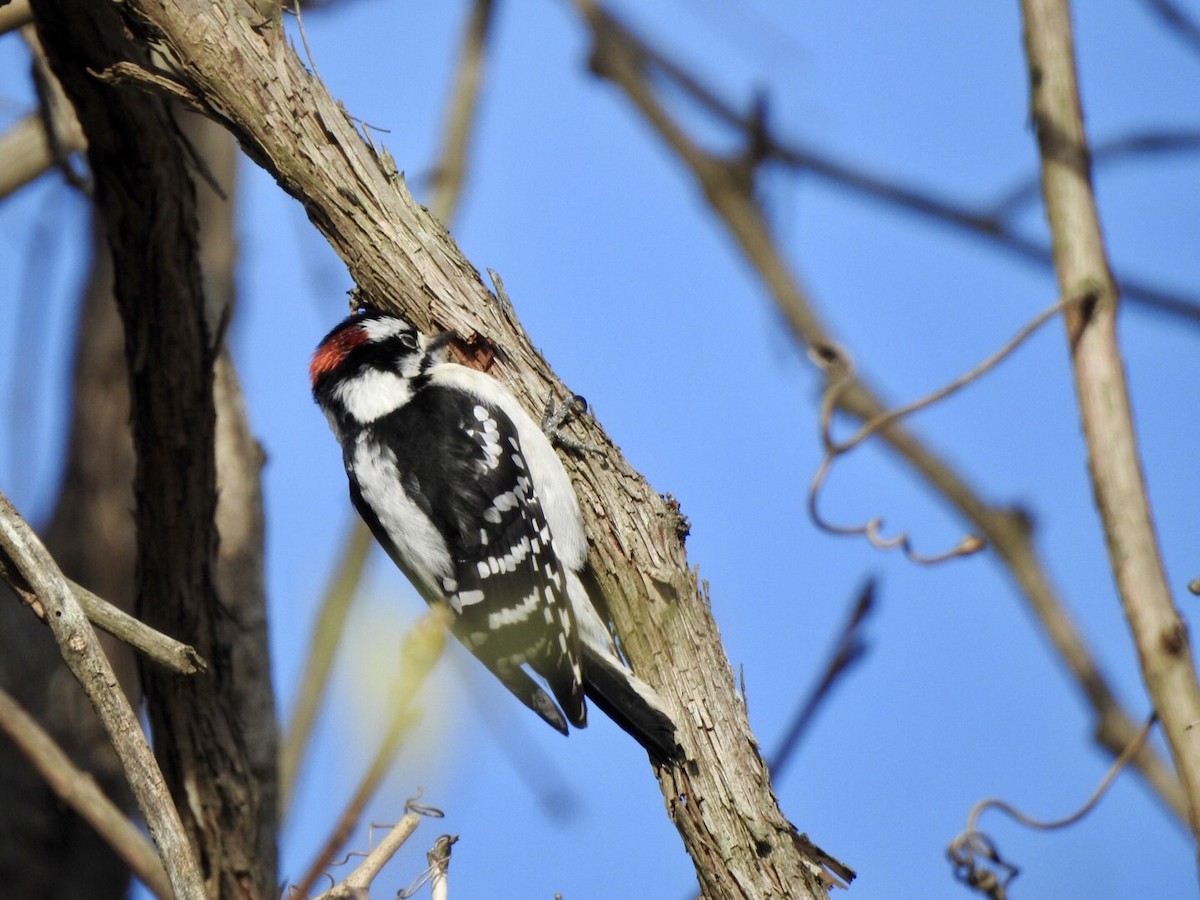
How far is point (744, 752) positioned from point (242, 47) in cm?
219

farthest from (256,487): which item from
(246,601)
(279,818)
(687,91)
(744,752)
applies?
(744,752)

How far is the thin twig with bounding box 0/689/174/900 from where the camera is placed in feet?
12.2

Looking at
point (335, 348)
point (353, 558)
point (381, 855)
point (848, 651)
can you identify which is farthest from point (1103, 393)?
point (353, 558)

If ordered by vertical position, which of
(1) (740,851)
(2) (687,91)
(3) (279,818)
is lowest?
(3) (279,818)

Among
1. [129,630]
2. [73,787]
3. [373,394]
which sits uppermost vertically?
[373,394]

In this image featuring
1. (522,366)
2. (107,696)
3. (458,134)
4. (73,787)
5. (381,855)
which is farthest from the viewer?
(458,134)

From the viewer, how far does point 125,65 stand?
3.28 meters

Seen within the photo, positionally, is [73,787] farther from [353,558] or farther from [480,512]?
[353,558]

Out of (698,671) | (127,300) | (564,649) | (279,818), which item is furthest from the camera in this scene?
(279,818)

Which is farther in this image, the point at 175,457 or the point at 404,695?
the point at 175,457

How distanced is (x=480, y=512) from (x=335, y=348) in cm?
77

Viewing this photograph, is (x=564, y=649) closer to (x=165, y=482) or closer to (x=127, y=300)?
(x=165, y=482)

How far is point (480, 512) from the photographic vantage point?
3785 millimetres

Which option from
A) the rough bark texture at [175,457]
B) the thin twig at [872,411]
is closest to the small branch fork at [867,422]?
the thin twig at [872,411]
